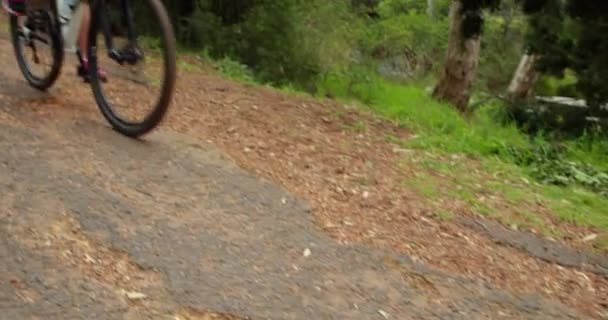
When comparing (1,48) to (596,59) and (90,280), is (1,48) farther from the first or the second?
(596,59)

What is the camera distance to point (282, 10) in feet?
37.9

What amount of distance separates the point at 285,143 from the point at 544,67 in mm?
7379

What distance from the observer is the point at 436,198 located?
5.04 meters

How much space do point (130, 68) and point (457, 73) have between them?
8.26 metres

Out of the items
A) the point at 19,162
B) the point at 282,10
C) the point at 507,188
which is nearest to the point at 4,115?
the point at 19,162

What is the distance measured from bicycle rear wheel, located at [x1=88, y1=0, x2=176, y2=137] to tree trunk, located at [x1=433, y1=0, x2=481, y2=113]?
305 inches

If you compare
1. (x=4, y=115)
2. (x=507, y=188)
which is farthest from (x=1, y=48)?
(x=507, y=188)

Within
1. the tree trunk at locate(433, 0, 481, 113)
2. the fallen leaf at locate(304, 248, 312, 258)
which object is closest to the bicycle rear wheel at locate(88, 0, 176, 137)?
the fallen leaf at locate(304, 248, 312, 258)

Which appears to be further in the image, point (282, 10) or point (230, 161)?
point (282, 10)

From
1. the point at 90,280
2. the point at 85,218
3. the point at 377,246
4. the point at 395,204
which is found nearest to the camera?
the point at 90,280

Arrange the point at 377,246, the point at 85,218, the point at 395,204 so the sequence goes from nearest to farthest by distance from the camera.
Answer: the point at 85,218, the point at 377,246, the point at 395,204

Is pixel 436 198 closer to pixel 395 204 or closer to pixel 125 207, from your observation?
pixel 395 204

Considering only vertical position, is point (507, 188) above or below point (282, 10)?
below

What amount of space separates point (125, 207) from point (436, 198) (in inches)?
81.7
